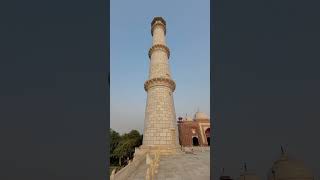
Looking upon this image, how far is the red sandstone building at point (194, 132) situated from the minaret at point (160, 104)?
16.0m

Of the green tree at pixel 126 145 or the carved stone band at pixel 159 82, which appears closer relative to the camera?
the carved stone band at pixel 159 82

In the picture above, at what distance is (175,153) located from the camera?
27.0 metres

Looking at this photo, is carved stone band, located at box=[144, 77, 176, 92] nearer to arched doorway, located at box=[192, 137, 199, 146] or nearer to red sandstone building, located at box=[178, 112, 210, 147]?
red sandstone building, located at box=[178, 112, 210, 147]

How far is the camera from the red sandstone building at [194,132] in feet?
148

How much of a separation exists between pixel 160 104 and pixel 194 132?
20.6m

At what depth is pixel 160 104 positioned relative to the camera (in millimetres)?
28484

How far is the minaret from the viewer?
89.1 feet
